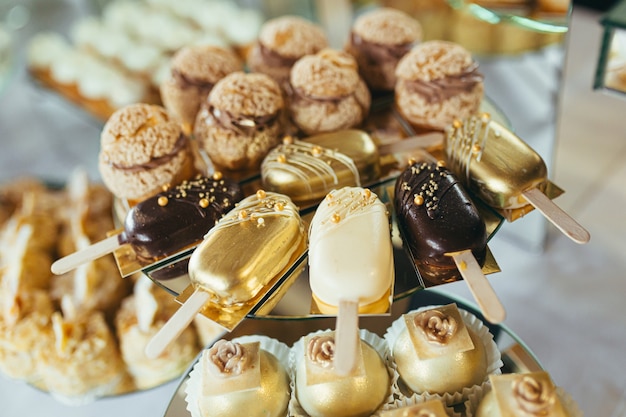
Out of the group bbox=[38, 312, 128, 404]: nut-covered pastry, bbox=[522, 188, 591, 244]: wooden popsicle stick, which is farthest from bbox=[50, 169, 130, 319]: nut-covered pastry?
bbox=[522, 188, 591, 244]: wooden popsicle stick

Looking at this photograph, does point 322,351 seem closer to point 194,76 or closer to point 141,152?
point 141,152

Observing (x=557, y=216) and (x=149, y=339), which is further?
(x=149, y=339)

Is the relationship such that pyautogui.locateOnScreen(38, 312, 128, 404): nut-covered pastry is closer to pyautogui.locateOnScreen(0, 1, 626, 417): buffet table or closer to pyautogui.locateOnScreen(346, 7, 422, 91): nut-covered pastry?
pyautogui.locateOnScreen(0, 1, 626, 417): buffet table

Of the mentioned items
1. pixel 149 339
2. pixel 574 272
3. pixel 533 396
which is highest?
pixel 533 396

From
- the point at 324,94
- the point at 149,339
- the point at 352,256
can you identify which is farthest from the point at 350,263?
the point at 149,339

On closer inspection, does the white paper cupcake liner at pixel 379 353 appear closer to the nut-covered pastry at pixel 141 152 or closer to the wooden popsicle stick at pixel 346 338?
the wooden popsicle stick at pixel 346 338

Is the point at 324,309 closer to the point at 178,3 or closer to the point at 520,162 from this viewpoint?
the point at 520,162

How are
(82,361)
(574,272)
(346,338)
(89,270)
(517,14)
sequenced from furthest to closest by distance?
1. (574,272)
2. (517,14)
3. (89,270)
4. (82,361)
5. (346,338)
